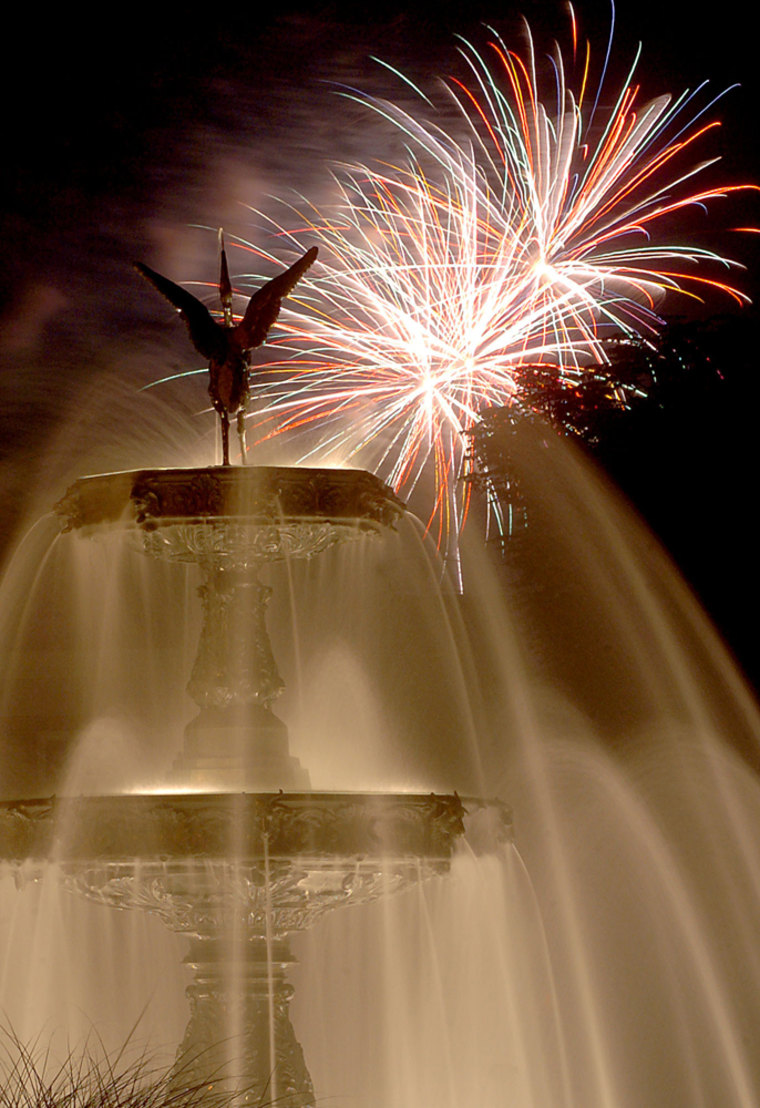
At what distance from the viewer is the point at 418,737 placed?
18.6m

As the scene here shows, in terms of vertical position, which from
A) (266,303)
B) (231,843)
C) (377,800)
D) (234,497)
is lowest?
(231,843)

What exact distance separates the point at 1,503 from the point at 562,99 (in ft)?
30.3

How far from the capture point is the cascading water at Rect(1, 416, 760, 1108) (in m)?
13.9

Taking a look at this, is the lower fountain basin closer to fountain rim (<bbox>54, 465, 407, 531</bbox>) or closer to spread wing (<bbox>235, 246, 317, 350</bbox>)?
fountain rim (<bbox>54, 465, 407, 531</bbox>)

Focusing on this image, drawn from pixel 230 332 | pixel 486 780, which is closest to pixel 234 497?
pixel 230 332

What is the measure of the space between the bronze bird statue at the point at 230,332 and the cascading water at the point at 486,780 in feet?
5.04

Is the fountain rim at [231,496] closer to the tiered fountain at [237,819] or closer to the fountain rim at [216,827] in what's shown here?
the tiered fountain at [237,819]

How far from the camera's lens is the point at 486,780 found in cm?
1809

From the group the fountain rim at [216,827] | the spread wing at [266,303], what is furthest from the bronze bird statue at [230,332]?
the fountain rim at [216,827]

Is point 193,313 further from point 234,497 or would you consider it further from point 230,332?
point 234,497

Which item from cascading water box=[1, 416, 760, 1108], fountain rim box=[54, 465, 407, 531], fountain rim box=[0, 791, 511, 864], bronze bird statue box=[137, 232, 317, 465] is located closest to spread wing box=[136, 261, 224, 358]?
bronze bird statue box=[137, 232, 317, 465]

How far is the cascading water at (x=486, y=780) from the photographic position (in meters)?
13.9

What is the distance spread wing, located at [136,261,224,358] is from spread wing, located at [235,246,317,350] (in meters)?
0.08

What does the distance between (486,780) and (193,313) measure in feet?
28.8
